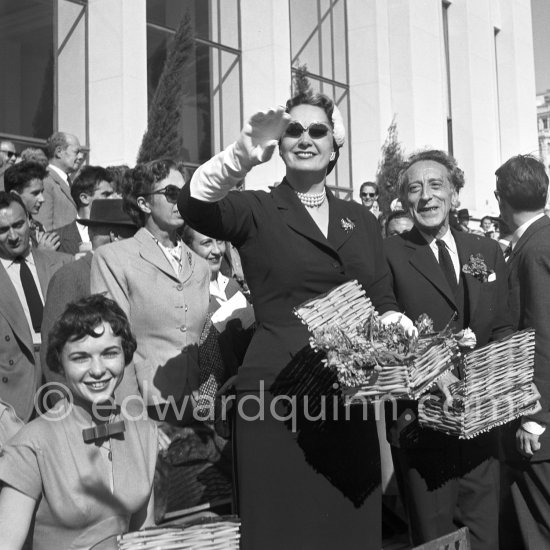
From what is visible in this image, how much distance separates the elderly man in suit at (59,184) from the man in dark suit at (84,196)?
1.84 ft

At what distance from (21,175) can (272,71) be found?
10.1 meters

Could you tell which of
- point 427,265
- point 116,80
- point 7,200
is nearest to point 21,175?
point 7,200

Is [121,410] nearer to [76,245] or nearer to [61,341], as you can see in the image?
[61,341]

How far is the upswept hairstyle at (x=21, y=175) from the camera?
6.05 metres

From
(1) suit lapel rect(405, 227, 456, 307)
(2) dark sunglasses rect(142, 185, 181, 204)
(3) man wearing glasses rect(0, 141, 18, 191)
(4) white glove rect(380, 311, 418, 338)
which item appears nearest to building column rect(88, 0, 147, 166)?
(3) man wearing glasses rect(0, 141, 18, 191)

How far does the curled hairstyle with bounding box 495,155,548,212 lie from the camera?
4180 millimetres

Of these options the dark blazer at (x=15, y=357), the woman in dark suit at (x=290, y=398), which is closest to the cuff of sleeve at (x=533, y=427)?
the woman in dark suit at (x=290, y=398)

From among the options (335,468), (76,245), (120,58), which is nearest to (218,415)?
(335,468)

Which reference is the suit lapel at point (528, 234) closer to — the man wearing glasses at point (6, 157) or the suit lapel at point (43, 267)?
the suit lapel at point (43, 267)

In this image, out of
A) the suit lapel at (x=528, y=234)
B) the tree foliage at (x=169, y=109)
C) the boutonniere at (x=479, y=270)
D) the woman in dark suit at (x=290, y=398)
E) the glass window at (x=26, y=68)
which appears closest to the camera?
the woman in dark suit at (x=290, y=398)

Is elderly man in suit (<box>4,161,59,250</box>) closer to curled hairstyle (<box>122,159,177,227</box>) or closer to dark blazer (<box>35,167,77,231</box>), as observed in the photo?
dark blazer (<box>35,167,77,231</box>)

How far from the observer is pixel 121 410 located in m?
3.27

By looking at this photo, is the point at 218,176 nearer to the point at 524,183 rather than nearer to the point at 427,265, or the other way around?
the point at 427,265

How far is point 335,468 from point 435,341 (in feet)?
2.00
